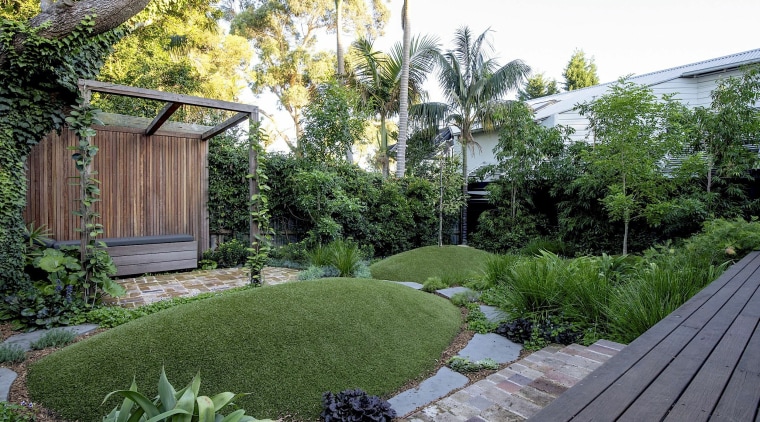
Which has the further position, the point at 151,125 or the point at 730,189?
the point at 730,189

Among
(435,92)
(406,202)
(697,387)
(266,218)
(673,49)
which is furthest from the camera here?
(673,49)

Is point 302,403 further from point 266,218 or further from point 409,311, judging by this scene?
point 266,218

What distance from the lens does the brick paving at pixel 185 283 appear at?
4504 millimetres

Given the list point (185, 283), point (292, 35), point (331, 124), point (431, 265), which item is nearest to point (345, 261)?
point (431, 265)

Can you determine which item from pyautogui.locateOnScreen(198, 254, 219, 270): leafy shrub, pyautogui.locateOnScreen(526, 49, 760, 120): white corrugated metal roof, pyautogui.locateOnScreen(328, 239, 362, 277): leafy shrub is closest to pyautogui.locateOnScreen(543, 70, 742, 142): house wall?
pyautogui.locateOnScreen(526, 49, 760, 120): white corrugated metal roof

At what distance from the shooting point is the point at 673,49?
609 inches

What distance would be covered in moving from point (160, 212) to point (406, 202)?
4917 mm

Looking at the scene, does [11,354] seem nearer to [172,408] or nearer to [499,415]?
[172,408]

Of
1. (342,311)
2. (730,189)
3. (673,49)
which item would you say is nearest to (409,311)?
(342,311)

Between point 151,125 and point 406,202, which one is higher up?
point 151,125

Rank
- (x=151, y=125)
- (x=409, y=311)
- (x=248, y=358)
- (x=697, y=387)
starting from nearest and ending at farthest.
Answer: (x=697, y=387), (x=248, y=358), (x=409, y=311), (x=151, y=125)

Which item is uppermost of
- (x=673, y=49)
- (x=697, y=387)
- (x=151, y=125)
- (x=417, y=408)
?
(x=673, y=49)

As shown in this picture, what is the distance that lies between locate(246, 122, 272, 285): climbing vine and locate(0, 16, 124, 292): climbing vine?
1.98 meters

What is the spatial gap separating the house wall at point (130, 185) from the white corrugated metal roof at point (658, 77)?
26.2 ft
